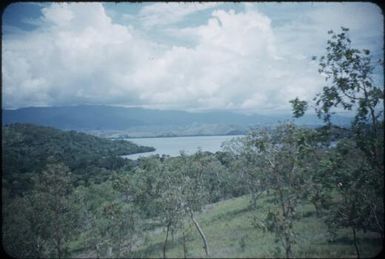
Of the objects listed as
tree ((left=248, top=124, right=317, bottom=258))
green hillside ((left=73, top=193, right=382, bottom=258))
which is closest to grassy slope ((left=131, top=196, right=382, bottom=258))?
green hillside ((left=73, top=193, right=382, bottom=258))

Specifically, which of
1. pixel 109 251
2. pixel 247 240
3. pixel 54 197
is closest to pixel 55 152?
pixel 54 197

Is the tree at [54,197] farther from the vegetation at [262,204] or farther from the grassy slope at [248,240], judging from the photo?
the grassy slope at [248,240]

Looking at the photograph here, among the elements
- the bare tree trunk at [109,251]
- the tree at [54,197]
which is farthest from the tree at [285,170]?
the tree at [54,197]

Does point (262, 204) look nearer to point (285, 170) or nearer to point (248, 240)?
point (248, 240)

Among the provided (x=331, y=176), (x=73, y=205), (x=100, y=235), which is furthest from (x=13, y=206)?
(x=331, y=176)

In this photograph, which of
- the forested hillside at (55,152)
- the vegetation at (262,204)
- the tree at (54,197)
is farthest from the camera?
the forested hillside at (55,152)

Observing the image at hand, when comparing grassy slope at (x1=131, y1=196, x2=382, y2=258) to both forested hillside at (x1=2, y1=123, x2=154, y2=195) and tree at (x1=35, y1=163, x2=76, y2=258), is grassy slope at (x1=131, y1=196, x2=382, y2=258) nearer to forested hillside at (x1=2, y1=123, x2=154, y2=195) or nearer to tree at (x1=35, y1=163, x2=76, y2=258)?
tree at (x1=35, y1=163, x2=76, y2=258)
